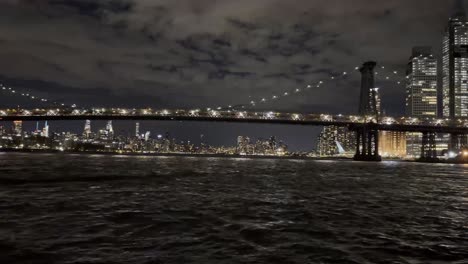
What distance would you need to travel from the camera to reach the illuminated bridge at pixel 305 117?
101062mm

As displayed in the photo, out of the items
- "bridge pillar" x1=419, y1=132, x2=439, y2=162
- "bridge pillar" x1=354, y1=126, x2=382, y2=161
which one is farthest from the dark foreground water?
"bridge pillar" x1=419, y1=132, x2=439, y2=162

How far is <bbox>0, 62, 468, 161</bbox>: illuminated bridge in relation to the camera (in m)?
101

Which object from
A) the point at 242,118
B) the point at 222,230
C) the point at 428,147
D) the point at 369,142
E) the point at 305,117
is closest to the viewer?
the point at 222,230

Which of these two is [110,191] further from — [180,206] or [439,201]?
[439,201]

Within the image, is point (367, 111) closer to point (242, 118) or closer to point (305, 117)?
point (305, 117)

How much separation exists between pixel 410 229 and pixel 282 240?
3.94m

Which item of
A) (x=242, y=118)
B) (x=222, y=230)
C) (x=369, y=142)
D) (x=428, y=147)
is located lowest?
(x=222, y=230)

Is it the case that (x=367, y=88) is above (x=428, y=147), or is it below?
above

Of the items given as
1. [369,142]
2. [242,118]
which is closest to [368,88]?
[369,142]

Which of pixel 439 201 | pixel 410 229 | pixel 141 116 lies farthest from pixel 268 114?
pixel 410 229

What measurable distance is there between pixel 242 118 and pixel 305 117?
17819mm

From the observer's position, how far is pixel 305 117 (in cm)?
10850

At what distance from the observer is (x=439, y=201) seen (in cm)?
1798

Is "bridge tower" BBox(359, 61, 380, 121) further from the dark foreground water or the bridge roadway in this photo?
the dark foreground water
